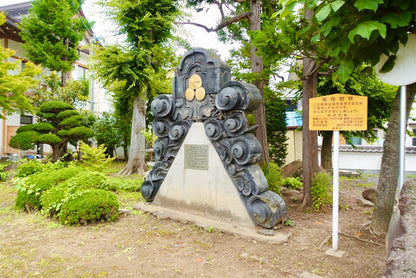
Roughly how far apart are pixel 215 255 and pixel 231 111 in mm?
2554

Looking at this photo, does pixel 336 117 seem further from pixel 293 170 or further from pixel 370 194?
pixel 293 170

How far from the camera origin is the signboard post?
12.6 feet

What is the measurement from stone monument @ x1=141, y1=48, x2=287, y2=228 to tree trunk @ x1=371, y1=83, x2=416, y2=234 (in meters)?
1.54

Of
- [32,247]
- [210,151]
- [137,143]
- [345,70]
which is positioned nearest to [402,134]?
[345,70]

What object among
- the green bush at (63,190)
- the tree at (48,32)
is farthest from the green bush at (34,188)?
the tree at (48,32)

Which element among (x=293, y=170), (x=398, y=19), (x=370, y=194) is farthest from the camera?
(x=293, y=170)

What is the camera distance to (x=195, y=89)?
558 centimetres

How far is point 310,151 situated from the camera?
6152mm

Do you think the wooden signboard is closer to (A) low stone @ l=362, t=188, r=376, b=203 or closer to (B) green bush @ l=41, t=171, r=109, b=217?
(A) low stone @ l=362, t=188, r=376, b=203

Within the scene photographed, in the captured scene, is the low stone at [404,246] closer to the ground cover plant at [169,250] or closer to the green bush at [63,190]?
the ground cover plant at [169,250]

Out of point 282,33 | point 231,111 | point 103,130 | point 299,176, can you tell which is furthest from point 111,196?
point 103,130

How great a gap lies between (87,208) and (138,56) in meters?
→ 6.99

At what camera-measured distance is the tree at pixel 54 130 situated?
1123 centimetres

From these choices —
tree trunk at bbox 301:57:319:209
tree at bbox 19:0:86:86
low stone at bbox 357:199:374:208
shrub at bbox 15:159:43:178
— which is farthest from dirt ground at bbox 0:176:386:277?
tree at bbox 19:0:86:86
